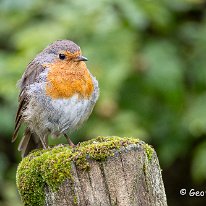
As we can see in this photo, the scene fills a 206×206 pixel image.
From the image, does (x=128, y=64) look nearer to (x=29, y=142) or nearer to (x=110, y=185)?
(x=29, y=142)

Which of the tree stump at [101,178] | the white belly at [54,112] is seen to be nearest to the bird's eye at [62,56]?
the white belly at [54,112]

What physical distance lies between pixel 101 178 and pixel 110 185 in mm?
57

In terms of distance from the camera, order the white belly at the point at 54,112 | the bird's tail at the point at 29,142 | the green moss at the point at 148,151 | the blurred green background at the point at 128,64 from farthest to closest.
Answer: the blurred green background at the point at 128,64 → the bird's tail at the point at 29,142 → the white belly at the point at 54,112 → the green moss at the point at 148,151

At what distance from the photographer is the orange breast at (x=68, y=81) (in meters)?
4.57

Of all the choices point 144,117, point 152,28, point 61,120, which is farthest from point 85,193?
point 152,28

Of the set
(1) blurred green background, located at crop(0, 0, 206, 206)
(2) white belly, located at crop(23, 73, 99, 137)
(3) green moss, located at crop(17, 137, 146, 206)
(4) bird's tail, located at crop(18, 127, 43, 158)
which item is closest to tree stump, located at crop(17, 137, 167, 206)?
(3) green moss, located at crop(17, 137, 146, 206)

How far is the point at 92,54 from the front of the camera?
581 centimetres

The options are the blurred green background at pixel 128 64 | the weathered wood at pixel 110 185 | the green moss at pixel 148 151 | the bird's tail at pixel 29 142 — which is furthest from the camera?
the blurred green background at pixel 128 64

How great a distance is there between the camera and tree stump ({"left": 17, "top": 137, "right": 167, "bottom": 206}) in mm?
2871

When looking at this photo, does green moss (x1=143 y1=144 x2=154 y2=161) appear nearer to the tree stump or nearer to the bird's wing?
the tree stump

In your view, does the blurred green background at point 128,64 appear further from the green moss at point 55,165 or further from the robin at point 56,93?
the green moss at point 55,165

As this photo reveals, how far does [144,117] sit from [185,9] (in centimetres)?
145

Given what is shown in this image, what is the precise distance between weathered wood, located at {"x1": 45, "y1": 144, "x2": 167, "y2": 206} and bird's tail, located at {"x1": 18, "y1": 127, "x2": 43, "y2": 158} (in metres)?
2.02

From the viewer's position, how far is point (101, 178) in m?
2.88
